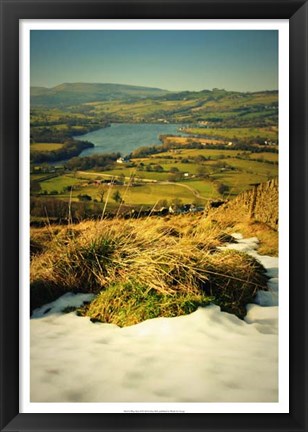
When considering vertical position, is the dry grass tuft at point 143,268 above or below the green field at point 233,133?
→ below

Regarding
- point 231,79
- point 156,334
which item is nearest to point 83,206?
point 156,334

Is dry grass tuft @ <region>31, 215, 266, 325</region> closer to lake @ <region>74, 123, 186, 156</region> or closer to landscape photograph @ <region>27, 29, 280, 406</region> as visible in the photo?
landscape photograph @ <region>27, 29, 280, 406</region>

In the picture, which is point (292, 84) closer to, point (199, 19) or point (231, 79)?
point (231, 79)

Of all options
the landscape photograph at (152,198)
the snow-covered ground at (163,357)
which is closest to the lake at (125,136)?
the landscape photograph at (152,198)

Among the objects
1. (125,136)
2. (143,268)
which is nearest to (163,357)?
(143,268)

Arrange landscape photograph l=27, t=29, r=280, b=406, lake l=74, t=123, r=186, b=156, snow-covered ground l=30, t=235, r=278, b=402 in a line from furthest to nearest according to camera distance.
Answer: lake l=74, t=123, r=186, b=156, landscape photograph l=27, t=29, r=280, b=406, snow-covered ground l=30, t=235, r=278, b=402

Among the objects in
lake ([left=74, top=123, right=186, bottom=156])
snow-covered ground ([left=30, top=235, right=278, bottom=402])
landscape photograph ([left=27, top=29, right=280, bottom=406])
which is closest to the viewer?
snow-covered ground ([left=30, top=235, right=278, bottom=402])

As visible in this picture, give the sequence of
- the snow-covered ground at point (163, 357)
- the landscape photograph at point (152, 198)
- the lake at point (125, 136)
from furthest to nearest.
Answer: the lake at point (125, 136) → the landscape photograph at point (152, 198) → the snow-covered ground at point (163, 357)

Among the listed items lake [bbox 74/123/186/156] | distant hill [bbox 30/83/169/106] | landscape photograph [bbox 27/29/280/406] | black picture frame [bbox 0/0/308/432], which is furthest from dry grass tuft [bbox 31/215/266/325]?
distant hill [bbox 30/83/169/106]
